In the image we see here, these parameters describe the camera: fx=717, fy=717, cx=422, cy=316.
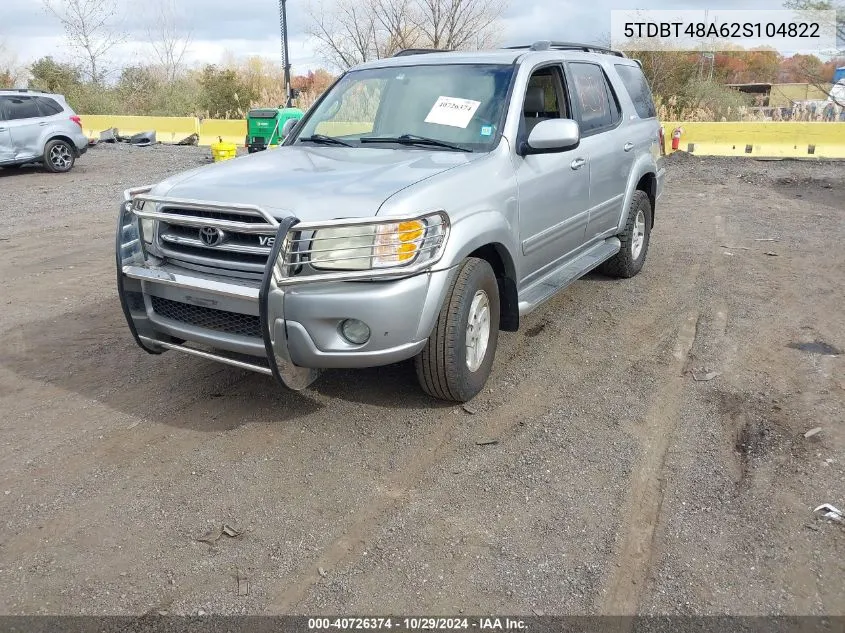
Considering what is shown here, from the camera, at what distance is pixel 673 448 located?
3676 millimetres

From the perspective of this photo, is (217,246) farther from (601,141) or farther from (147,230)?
(601,141)

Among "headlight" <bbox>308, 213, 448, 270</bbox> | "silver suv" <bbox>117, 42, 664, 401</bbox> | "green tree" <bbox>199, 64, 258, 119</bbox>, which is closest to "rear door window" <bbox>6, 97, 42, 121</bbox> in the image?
"silver suv" <bbox>117, 42, 664, 401</bbox>

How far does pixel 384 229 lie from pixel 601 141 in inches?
114

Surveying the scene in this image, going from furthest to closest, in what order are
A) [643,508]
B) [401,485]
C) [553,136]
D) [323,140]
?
[323,140] → [553,136] → [401,485] → [643,508]

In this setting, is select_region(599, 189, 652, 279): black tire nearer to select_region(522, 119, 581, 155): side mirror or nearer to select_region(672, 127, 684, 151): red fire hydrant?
select_region(522, 119, 581, 155): side mirror

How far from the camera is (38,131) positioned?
47.6 feet

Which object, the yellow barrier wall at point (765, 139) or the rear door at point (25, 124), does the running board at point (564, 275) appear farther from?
the rear door at point (25, 124)

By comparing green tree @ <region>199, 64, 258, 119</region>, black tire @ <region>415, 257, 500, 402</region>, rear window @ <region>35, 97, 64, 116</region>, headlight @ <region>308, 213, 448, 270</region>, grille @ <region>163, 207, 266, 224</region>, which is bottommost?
black tire @ <region>415, 257, 500, 402</region>

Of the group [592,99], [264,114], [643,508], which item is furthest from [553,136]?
[264,114]

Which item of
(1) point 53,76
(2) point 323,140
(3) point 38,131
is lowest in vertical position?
(2) point 323,140

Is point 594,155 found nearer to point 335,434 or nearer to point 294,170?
point 294,170

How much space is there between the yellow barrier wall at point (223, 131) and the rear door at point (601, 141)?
17169 mm

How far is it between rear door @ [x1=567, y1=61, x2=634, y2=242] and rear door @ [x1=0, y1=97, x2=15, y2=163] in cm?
1264

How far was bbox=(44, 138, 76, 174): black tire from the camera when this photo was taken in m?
14.9
